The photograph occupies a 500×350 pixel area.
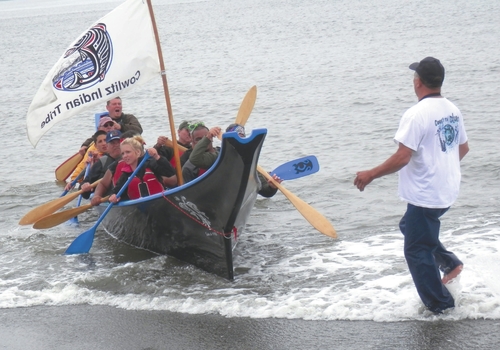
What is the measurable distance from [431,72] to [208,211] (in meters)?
2.68

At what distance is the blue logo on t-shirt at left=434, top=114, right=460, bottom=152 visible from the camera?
5.09 meters

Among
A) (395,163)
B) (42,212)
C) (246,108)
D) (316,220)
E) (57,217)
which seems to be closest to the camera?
(395,163)

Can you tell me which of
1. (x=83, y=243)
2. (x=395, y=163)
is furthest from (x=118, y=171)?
(x=395, y=163)

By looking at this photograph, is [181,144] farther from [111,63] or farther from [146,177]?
[111,63]

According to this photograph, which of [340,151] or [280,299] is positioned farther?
[340,151]

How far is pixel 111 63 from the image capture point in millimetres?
8031

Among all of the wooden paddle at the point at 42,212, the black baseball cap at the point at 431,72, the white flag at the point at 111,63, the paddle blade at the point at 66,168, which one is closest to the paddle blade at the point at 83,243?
the wooden paddle at the point at 42,212

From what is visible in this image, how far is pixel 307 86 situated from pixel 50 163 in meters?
9.63

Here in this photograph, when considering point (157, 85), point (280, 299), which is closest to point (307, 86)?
point (157, 85)

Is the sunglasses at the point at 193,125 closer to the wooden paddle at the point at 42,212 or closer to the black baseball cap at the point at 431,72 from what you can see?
the wooden paddle at the point at 42,212

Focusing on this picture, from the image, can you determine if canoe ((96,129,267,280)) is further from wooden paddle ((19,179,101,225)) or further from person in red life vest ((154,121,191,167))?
person in red life vest ((154,121,191,167))

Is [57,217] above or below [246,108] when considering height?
below

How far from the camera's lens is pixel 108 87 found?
8031 millimetres

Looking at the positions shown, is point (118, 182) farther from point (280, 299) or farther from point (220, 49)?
point (220, 49)
